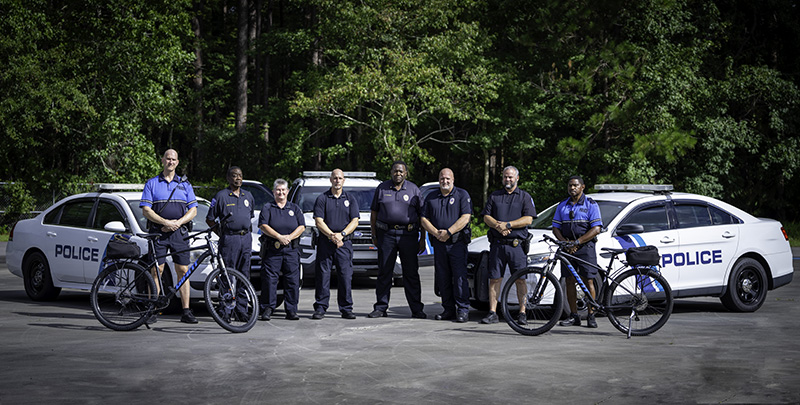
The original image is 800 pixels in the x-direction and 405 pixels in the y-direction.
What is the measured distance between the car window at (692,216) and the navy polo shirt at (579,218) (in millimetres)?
1886

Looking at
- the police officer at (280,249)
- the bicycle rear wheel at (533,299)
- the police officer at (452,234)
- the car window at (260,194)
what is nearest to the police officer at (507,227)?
the bicycle rear wheel at (533,299)

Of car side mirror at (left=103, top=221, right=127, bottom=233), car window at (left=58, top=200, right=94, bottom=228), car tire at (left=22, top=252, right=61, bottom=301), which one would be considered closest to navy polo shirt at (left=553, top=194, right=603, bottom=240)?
car side mirror at (left=103, top=221, right=127, bottom=233)

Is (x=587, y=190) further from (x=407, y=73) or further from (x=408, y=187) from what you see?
(x=408, y=187)

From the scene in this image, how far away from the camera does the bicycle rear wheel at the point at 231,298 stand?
387 inches

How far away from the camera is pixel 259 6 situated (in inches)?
1757

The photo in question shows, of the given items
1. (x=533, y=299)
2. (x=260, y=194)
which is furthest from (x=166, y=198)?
(x=260, y=194)

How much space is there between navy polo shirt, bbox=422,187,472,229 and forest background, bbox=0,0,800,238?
1736cm

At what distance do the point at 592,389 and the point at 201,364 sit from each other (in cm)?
339

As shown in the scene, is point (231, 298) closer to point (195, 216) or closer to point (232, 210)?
point (232, 210)

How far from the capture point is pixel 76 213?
12445 mm

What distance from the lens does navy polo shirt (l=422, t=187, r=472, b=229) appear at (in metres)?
10.9

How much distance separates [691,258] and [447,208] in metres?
3.21

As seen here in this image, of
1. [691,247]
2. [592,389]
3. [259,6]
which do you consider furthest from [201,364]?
[259,6]

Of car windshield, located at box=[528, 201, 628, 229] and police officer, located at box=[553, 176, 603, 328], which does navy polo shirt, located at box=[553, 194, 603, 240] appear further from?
car windshield, located at box=[528, 201, 628, 229]
